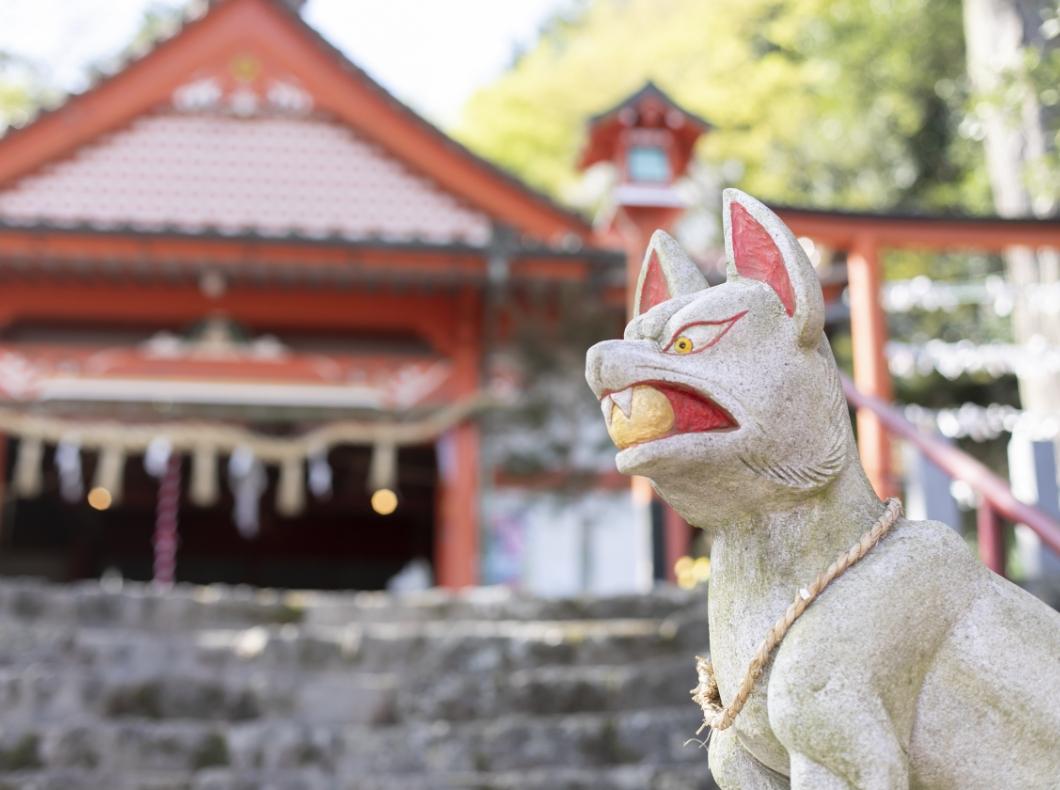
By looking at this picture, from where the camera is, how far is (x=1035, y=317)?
8.30m

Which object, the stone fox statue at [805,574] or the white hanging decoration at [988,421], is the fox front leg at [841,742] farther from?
the white hanging decoration at [988,421]

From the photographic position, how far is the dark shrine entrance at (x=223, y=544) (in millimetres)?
15039

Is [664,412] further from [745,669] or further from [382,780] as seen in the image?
[382,780]

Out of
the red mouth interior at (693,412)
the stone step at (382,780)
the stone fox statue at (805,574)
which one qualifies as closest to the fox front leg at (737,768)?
the stone fox statue at (805,574)

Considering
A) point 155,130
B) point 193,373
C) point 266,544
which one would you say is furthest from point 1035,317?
point 266,544

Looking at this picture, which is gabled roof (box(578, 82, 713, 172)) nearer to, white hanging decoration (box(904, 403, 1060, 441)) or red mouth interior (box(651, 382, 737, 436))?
white hanging decoration (box(904, 403, 1060, 441))

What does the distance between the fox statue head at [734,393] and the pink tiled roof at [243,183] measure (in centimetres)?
792

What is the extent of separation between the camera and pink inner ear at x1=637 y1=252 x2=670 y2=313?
242cm

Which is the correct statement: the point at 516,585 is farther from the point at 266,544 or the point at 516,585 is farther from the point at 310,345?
the point at 266,544

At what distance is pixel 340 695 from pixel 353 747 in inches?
17.4

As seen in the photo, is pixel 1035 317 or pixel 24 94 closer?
pixel 1035 317

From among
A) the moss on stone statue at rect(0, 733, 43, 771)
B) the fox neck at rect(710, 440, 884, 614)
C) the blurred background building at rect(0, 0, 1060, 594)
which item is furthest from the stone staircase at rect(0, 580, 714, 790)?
the fox neck at rect(710, 440, 884, 614)

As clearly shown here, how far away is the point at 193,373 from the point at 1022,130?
6510 mm

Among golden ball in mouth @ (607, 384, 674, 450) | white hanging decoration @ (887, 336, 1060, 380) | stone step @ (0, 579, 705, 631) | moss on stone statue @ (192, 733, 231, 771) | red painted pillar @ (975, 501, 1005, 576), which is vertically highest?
white hanging decoration @ (887, 336, 1060, 380)
